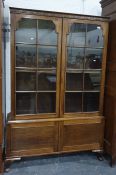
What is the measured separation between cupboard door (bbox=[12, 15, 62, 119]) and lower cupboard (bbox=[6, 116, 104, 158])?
0.11 m

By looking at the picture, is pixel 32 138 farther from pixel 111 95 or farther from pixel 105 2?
pixel 105 2

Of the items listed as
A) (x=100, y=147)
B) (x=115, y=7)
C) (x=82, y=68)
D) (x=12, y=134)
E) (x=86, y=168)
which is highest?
(x=115, y=7)

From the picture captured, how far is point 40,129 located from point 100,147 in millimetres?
810

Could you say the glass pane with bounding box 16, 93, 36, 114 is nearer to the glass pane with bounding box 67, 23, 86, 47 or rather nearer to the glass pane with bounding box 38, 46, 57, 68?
the glass pane with bounding box 38, 46, 57, 68

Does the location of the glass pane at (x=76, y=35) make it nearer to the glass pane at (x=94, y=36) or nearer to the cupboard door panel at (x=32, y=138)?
the glass pane at (x=94, y=36)

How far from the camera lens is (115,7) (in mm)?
2301

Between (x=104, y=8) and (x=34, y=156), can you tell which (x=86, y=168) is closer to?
(x=34, y=156)

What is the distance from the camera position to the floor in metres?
2.26

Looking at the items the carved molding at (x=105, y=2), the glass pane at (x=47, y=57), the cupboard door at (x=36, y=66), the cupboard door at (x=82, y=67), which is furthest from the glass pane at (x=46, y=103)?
the carved molding at (x=105, y=2)

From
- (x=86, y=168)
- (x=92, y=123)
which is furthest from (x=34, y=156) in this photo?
(x=92, y=123)

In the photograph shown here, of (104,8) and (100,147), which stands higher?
(104,8)

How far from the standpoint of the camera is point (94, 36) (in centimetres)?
238

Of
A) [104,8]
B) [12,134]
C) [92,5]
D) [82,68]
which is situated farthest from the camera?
[92,5]

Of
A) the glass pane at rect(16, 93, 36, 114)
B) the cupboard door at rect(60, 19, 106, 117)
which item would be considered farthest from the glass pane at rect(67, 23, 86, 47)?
the glass pane at rect(16, 93, 36, 114)
